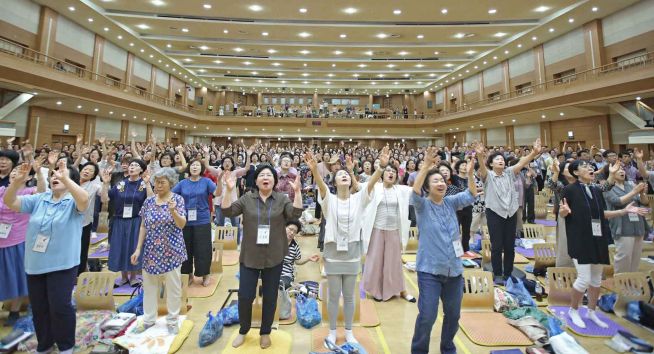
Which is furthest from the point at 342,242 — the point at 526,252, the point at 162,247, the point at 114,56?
the point at 114,56

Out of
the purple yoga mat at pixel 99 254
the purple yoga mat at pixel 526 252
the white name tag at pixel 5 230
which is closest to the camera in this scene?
the white name tag at pixel 5 230

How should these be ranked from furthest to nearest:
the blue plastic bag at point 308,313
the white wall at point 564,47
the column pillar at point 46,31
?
the white wall at point 564,47, the column pillar at point 46,31, the blue plastic bag at point 308,313

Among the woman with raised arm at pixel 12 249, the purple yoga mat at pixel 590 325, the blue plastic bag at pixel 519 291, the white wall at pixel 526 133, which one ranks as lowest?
the purple yoga mat at pixel 590 325

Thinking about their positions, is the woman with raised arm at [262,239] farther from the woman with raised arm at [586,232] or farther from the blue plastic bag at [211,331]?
the woman with raised arm at [586,232]

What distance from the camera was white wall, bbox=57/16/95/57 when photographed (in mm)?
14078

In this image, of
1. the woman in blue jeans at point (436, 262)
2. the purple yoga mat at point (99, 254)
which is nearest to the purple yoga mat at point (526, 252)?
the woman in blue jeans at point (436, 262)

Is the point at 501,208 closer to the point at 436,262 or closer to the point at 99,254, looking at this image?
the point at 436,262

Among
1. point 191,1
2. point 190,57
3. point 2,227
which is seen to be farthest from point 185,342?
point 190,57

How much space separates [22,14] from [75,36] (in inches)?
105

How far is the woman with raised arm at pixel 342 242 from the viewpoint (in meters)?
2.68

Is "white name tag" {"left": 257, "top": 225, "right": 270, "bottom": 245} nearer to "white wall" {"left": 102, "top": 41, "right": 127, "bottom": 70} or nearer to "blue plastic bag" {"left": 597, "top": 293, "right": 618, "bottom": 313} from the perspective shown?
"blue plastic bag" {"left": 597, "top": 293, "right": 618, "bottom": 313}

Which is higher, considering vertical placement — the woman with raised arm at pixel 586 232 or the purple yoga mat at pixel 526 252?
the woman with raised arm at pixel 586 232

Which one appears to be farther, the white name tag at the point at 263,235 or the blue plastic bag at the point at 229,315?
the blue plastic bag at the point at 229,315

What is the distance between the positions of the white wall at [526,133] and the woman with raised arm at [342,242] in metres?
Result: 19.7
